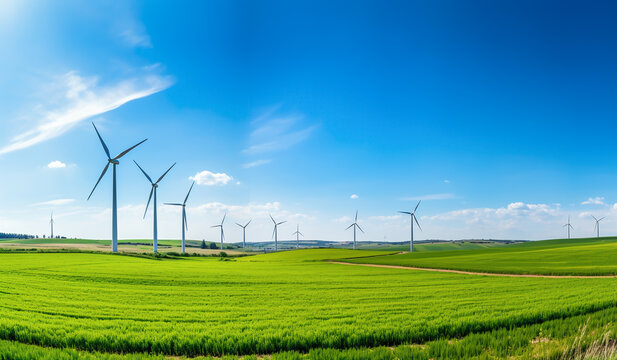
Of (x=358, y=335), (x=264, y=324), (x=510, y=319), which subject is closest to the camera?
(x=358, y=335)

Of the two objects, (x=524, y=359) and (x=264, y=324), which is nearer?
(x=524, y=359)

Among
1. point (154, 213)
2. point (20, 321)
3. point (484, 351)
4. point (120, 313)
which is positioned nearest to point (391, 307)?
point (484, 351)

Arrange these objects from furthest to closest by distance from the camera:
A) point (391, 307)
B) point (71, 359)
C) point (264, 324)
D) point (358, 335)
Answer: point (391, 307), point (264, 324), point (358, 335), point (71, 359)

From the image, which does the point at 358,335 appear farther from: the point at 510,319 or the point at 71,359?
the point at 71,359

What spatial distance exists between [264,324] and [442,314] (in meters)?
8.06

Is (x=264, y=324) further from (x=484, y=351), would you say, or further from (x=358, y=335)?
(x=484, y=351)

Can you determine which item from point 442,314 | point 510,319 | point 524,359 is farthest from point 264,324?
point 510,319

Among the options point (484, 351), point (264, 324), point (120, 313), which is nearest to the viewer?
point (484, 351)

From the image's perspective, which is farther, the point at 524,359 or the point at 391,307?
the point at 391,307

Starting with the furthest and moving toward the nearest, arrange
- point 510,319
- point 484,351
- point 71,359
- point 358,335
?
point 510,319, point 358,335, point 484,351, point 71,359

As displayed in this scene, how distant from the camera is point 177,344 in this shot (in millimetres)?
13125

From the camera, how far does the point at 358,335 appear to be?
14039 mm

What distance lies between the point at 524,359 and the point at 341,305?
9.88 m

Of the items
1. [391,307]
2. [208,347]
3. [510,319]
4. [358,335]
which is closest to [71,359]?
[208,347]
